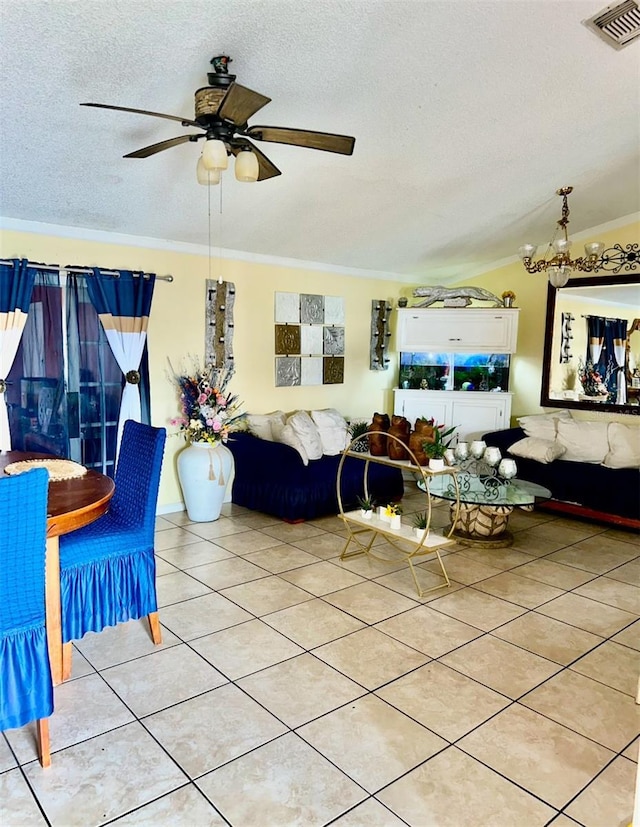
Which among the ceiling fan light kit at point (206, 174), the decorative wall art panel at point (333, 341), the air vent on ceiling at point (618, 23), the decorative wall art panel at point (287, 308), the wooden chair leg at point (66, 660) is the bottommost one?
the wooden chair leg at point (66, 660)

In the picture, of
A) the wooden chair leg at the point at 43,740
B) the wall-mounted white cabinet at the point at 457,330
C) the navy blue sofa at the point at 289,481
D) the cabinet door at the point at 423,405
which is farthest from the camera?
the cabinet door at the point at 423,405

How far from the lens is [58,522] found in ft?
7.12

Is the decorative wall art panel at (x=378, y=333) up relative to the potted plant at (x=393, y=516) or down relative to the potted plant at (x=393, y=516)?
up

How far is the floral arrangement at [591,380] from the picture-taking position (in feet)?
17.7

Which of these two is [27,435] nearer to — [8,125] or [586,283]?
[8,125]

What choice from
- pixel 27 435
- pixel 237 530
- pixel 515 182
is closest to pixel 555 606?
pixel 237 530

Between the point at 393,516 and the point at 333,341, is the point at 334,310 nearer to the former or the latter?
the point at 333,341

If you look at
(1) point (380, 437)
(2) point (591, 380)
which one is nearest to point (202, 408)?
(1) point (380, 437)

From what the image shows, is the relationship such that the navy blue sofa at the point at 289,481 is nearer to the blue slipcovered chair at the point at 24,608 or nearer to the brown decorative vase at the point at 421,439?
the brown decorative vase at the point at 421,439

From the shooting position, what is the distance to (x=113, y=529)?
272cm

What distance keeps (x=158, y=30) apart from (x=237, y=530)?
3.26 meters

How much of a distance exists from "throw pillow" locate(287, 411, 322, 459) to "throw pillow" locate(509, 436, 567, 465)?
5.69 feet

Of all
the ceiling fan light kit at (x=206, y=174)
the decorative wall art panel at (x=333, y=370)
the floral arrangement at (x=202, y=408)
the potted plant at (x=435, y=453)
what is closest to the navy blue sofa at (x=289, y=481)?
the floral arrangement at (x=202, y=408)

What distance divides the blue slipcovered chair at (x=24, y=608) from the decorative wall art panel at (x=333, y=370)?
4.17 meters
